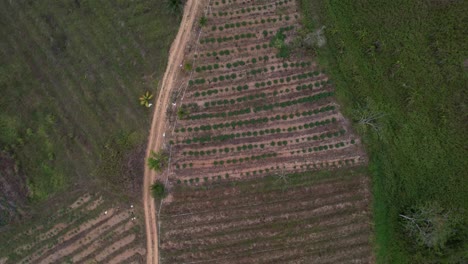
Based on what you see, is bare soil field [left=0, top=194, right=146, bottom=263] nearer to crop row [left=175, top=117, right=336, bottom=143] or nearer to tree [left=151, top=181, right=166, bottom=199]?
tree [left=151, top=181, right=166, bottom=199]

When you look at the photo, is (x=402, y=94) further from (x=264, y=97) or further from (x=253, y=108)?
(x=253, y=108)

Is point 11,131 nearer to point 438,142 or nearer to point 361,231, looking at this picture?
point 361,231

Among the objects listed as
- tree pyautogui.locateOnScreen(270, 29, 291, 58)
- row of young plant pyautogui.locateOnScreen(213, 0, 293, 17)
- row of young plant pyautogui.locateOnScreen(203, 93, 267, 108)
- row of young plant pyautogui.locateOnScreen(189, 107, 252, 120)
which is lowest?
row of young plant pyautogui.locateOnScreen(189, 107, 252, 120)

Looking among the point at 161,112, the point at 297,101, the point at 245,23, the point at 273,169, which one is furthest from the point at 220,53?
the point at 273,169

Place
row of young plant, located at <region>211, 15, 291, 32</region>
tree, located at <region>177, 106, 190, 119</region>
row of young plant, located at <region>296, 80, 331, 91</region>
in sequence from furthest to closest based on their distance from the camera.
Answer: row of young plant, located at <region>296, 80, 331, 91</region>
row of young plant, located at <region>211, 15, 291, 32</region>
tree, located at <region>177, 106, 190, 119</region>

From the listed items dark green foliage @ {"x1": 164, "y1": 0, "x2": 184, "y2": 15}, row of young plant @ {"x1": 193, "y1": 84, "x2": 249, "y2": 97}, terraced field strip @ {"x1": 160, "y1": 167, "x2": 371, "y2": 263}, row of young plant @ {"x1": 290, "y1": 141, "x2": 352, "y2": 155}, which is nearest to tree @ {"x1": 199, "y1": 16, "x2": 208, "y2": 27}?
dark green foliage @ {"x1": 164, "y1": 0, "x2": 184, "y2": 15}

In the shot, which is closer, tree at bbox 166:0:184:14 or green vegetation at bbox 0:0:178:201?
tree at bbox 166:0:184:14
